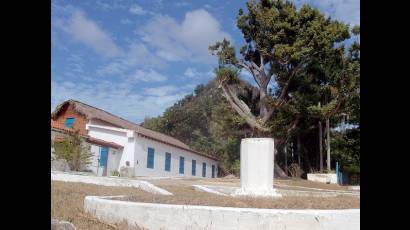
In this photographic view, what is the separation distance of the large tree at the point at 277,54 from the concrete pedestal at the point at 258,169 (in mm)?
14849

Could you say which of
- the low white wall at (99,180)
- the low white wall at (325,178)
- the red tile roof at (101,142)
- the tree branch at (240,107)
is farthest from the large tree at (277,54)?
the low white wall at (99,180)

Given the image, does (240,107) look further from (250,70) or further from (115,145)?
(115,145)

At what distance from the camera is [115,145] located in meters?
25.4

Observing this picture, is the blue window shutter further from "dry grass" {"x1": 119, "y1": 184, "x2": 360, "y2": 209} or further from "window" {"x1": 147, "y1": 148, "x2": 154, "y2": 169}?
"dry grass" {"x1": 119, "y1": 184, "x2": 360, "y2": 209}

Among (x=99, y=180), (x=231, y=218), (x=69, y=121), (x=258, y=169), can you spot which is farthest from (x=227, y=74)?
(x=231, y=218)

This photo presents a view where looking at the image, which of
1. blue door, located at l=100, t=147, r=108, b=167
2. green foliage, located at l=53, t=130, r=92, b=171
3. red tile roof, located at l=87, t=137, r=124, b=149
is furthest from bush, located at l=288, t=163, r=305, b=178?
green foliage, located at l=53, t=130, r=92, b=171

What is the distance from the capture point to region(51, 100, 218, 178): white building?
24891mm

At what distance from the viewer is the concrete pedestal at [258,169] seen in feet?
34.0

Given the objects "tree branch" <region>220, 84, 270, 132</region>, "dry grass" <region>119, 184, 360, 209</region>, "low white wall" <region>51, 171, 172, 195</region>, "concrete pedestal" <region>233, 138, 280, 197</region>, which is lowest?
"low white wall" <region>51, 171, 172, 195</region>

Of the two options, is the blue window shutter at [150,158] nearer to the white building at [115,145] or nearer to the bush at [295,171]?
the white building at [115,145]

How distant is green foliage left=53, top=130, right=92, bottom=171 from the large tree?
10685 millimetres

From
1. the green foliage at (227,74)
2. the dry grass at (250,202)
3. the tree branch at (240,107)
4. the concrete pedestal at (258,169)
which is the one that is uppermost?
the green foliage at (227,74)
